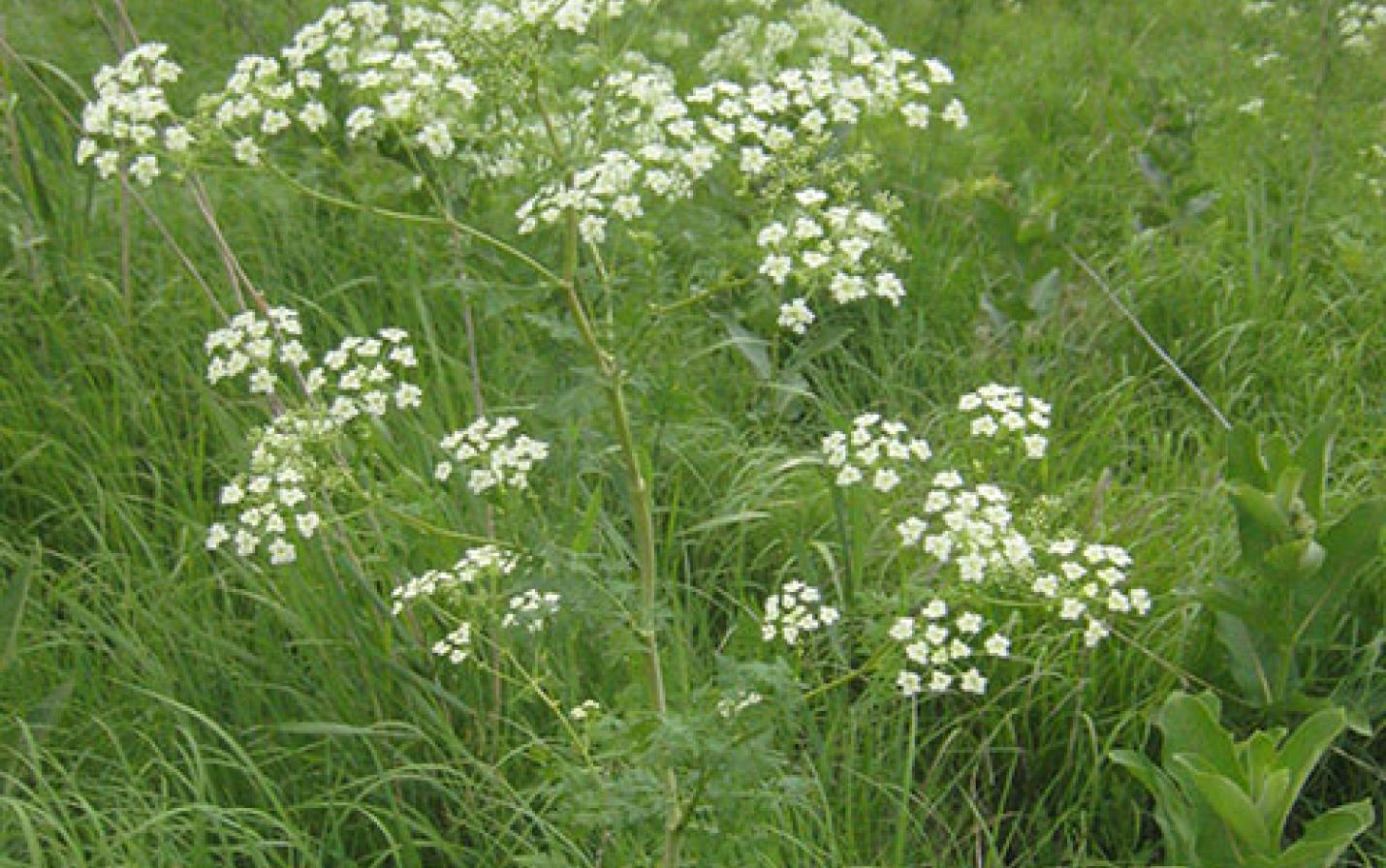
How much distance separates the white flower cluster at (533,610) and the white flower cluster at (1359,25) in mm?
3057

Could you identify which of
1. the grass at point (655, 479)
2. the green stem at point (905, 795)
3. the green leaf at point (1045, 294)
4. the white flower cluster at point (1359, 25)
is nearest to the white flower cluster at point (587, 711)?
the grass at point (655, 479)

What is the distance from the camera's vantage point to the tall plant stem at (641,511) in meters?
1.94

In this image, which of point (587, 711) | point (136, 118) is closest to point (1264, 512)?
Result: point (587, 711)

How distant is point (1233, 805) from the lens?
218cm

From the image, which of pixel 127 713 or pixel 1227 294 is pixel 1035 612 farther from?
pixel 127 713

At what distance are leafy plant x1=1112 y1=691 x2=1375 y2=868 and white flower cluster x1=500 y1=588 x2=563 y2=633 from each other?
870mm

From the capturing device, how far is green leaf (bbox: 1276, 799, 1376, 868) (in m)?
2.16

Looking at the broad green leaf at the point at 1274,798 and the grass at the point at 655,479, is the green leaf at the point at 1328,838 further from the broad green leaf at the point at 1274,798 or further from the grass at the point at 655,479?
the grass at the point at 655,479

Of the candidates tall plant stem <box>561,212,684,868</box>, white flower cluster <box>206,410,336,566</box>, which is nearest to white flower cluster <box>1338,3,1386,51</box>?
tall plant stem <box>561,212,684,868</box>

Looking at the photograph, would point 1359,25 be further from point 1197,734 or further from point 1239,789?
point 1239,789

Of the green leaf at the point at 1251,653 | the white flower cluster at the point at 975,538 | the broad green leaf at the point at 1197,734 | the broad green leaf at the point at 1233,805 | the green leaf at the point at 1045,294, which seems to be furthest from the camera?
the green leaf at the point at 1045,294

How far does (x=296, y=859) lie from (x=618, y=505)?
0.96 m

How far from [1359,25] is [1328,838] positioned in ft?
9.22

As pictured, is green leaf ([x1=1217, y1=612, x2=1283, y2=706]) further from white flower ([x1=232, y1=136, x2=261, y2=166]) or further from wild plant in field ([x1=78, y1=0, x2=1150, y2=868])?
white flower ([x1=232, y1=136, x2=261, y2=166])
